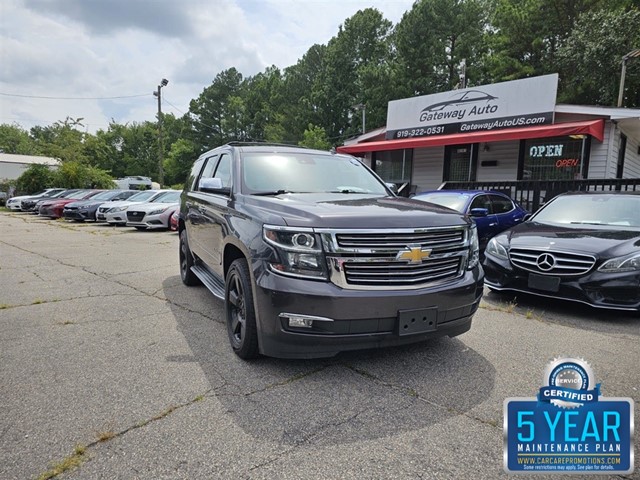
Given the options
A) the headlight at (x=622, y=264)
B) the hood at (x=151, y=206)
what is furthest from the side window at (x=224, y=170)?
the hood at (x=151, y=206)

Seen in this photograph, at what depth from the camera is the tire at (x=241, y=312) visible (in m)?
3.08

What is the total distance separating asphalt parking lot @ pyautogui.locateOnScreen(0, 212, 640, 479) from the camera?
2.10 meters

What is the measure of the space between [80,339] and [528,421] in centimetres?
376

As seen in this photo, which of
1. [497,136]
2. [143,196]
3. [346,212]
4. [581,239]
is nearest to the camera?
[346,212]

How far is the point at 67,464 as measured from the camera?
2.05 metres

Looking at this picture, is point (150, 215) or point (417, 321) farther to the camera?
point (150, 215)

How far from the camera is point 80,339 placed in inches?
150

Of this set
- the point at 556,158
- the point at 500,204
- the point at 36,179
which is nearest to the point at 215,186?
the point at 500,204

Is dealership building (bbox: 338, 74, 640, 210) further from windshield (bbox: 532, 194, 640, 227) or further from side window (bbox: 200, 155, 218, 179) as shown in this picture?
side window (bbox: 200, 155, 218, 179)

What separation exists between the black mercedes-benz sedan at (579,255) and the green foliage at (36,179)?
33.4 meters

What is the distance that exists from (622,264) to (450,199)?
13.5ft

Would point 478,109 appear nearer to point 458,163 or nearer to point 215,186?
point 458,163

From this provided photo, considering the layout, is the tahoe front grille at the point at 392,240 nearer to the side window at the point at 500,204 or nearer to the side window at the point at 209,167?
the side window at the point at 209,167

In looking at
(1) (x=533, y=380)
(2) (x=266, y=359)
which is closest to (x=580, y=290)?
(1) (x=533, y=380)
